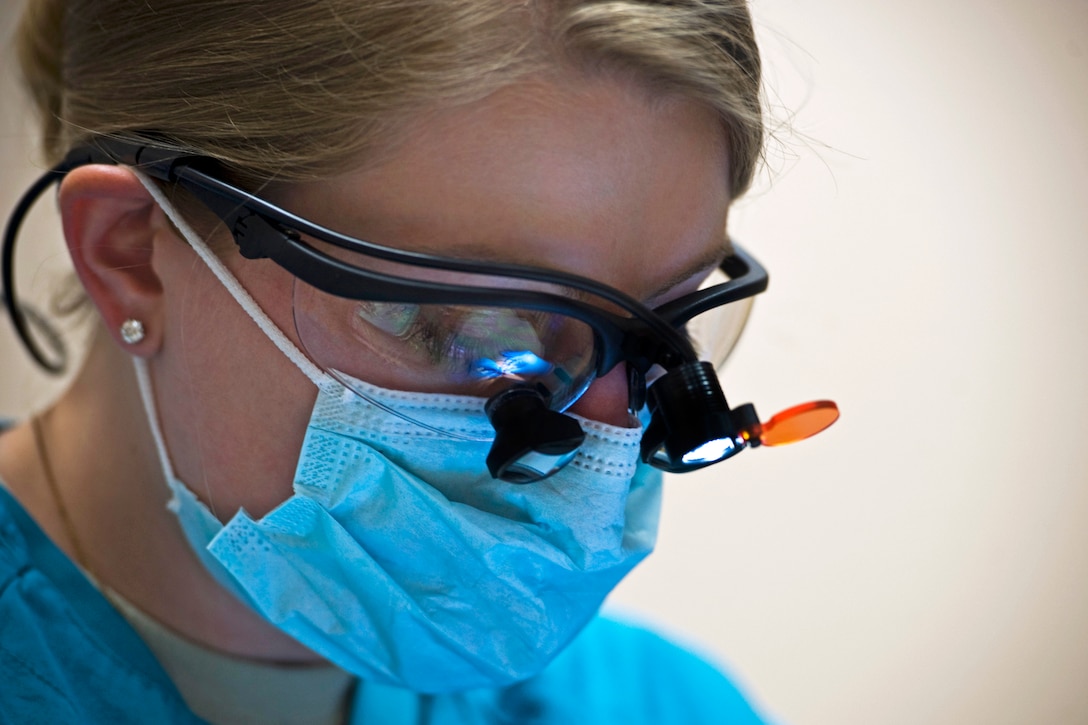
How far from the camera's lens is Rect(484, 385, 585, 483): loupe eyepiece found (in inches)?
32.3

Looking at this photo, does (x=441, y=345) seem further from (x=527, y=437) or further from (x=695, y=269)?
(x=695, y=269)

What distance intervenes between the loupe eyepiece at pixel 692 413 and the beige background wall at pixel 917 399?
94cm

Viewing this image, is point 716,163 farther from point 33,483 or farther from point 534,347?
point 33,483

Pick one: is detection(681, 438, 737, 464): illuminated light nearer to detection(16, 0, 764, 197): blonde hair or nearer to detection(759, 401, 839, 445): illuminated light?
detection(759, 401, 839, 445): illuminated light

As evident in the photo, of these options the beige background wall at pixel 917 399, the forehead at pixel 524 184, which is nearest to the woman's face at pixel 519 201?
the forehead at pixel 524 184

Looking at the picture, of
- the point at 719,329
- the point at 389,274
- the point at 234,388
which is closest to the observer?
the point at 389,274

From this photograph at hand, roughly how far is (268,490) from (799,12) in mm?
1274

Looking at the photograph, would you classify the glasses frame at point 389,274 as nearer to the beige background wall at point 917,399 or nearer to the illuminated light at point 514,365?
the illuminated light at point 514,365

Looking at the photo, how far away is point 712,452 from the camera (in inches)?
35.9

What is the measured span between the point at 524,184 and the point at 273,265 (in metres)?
0.27

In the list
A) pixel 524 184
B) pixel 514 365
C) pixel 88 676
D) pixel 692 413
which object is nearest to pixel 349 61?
pixel 524 184

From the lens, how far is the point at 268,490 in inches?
36.8

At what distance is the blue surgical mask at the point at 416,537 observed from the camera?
892 mm

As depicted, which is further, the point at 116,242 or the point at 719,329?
the point at 719,329
